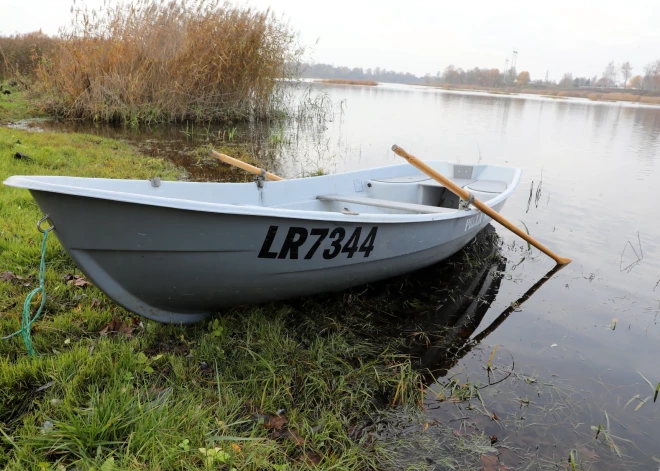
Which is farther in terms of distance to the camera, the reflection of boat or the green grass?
the reflection of boat

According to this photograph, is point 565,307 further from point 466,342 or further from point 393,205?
point 393,205

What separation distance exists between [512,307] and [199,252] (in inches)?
119

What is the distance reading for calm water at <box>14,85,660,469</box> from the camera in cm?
270

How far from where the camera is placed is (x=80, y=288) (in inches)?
126

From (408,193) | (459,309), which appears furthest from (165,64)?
(459,309)

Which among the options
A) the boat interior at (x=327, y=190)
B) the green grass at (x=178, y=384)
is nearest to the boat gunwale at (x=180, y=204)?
the boat interior at (x=327, y=190)

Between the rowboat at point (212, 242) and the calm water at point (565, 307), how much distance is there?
991 mm

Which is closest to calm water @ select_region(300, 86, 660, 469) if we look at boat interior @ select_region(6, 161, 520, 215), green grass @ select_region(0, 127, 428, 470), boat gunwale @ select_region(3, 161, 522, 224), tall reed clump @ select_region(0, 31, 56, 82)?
green grass @ select_region(0, 127, 428, 470)

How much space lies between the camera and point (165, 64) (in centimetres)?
1069

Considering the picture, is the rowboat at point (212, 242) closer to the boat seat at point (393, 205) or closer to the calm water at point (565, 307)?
the boat seat at point (393, 205)

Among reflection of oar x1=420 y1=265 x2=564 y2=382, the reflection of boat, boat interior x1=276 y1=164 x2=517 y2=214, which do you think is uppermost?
boat interior x1=276 y1=164 x2=517 y2=214

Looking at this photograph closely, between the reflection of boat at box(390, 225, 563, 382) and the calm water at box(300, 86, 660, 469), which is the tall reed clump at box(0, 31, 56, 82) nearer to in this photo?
the calm water at box(300, 86, 660, 469)

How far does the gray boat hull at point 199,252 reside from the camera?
91.1 inches

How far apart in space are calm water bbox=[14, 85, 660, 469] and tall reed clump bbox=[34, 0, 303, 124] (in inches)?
35.6
